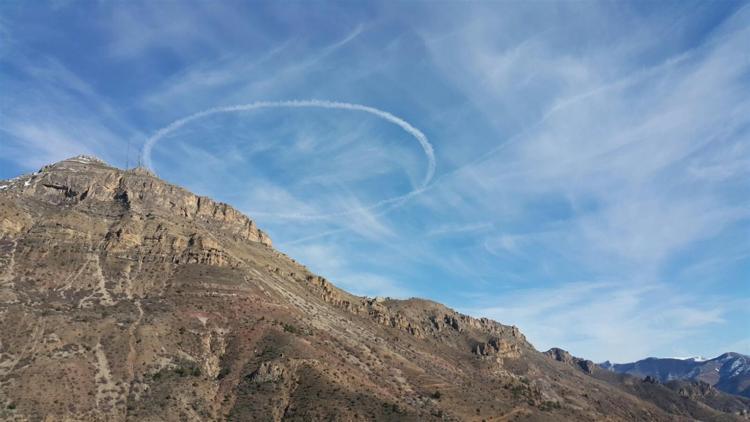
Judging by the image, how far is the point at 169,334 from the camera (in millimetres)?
113938

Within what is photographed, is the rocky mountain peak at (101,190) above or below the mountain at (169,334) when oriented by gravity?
above

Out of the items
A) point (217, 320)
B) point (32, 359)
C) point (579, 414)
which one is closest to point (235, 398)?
point (217, 320)

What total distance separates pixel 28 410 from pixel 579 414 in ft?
487

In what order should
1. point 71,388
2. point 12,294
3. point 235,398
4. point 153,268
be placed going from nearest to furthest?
point 71,388 < point 235,398 < point 12,294 < point 153,268

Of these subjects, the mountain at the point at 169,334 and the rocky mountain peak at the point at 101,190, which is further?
the rocky mountain peak at the point at 101,190

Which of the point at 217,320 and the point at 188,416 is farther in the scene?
the point at 217,320

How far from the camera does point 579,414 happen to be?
168 metres

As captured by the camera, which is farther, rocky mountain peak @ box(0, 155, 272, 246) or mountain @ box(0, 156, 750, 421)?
rocky mountain peak @ box(0, 155, 272, 246)

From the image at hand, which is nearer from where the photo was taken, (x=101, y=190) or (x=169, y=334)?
(x=169, y=334)

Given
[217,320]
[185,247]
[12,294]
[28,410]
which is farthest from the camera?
[185,247]

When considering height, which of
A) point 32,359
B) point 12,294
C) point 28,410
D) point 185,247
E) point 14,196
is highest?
point 14,196

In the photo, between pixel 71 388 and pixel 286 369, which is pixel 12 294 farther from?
pixel 286 369

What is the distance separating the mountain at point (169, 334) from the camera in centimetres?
9394

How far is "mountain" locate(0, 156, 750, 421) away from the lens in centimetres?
9394
